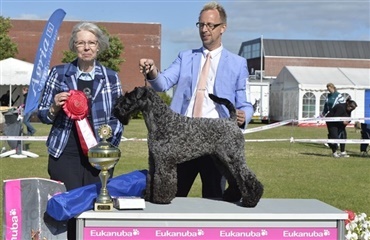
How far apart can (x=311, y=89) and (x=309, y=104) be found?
25.5 inches

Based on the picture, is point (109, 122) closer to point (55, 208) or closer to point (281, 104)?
point (55, 208)

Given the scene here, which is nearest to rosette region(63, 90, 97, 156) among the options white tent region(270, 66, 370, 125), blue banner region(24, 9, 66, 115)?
blue banner region(24, 9, 66, 115)

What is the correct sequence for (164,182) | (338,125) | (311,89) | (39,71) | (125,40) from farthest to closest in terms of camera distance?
1. (125,40)
2. (311,89)
3. (338,125)
4. (39,71)
5. (164,182)

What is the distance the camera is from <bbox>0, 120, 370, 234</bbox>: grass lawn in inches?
326

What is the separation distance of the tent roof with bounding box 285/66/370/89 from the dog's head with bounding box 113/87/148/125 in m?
25.5

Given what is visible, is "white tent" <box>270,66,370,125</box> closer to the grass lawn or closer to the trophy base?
the grass lawn

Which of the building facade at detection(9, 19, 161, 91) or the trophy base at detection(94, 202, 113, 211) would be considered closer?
the trophy base at detection(94, 202, 113, 211)

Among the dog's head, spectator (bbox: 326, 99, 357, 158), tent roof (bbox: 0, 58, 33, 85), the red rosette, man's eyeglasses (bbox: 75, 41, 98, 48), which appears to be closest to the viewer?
the dog's head

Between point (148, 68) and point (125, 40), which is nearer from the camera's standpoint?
point (148, 68)

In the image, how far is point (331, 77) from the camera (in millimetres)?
29438

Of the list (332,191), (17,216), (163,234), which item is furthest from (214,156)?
(332,191)

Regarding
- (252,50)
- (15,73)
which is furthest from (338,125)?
(252,50)

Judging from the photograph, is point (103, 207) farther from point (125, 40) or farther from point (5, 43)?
point (125, 40)

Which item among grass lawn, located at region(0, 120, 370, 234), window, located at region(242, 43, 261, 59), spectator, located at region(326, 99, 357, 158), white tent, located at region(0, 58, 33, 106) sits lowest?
grass lawn, located at region(0, 120, 370, 234)
